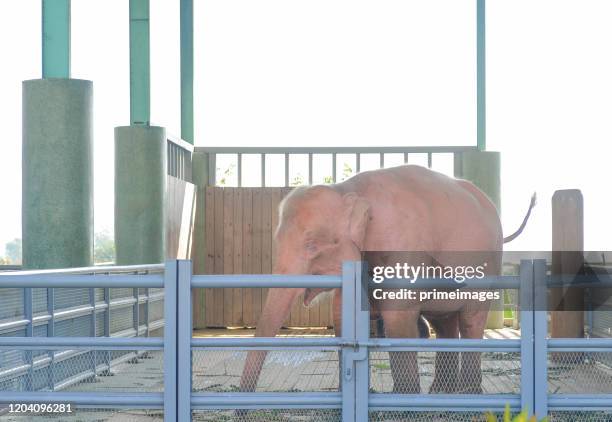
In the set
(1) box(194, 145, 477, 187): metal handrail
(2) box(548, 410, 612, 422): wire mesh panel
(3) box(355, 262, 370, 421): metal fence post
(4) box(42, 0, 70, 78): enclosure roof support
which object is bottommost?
(2) box(548, 410, 612, 422): wire mesh panel

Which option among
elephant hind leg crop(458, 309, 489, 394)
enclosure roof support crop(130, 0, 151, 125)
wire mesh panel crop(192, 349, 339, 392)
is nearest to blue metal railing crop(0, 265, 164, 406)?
wire mesh panel crop(192, 349, 339, 392)

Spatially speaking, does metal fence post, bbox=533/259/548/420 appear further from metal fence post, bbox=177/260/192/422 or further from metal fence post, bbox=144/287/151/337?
metal fence post, bbox=144/287/151/337

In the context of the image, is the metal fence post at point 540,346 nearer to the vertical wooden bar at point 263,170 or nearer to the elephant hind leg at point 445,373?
the elephant hind leg at point 445,373

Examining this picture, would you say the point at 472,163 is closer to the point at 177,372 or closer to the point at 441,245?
the point at 441,245

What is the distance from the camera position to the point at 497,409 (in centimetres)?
462

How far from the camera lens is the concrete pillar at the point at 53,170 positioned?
28.6ft

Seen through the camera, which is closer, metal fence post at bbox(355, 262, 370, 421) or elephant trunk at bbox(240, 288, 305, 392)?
metal fence post at bbox(355, 262, 370, 421)

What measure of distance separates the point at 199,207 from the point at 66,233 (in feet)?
21.4

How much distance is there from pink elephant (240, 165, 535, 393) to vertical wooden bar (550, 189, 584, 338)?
666 mm

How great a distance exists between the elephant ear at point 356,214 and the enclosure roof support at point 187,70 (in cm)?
822

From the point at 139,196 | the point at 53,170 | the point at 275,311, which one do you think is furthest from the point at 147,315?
the point at 275,311

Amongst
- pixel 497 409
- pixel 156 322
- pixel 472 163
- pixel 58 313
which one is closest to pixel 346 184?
pixel 58 313

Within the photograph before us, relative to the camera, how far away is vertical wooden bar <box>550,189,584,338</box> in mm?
8008

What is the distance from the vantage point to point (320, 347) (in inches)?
181
